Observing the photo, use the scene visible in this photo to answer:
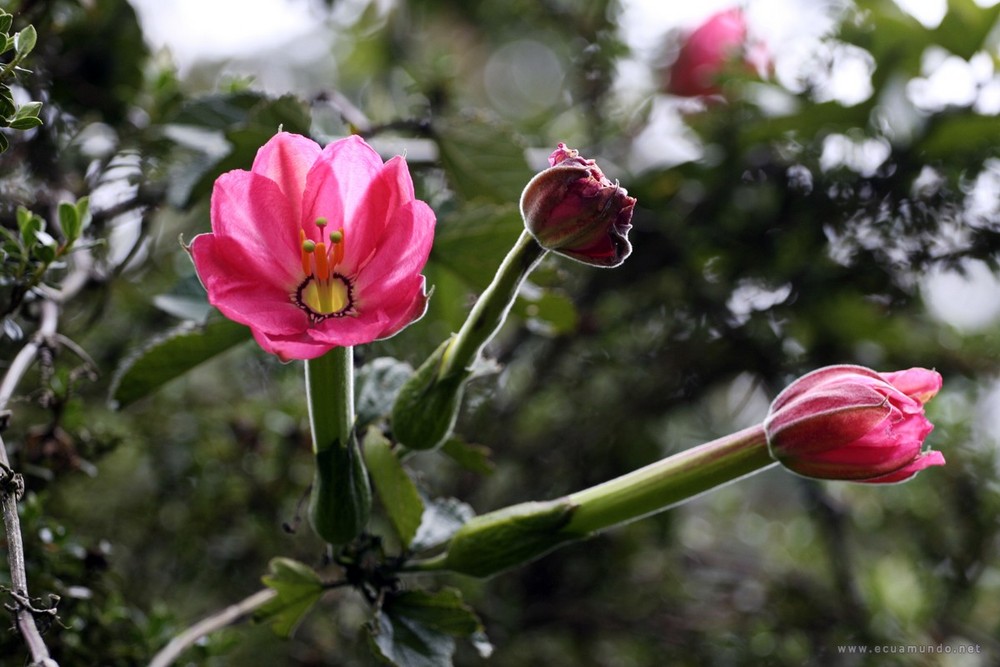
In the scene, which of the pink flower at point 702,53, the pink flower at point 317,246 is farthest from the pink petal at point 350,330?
the pink flower at point 702,53

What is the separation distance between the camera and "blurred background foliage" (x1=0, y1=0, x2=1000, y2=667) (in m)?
0.87

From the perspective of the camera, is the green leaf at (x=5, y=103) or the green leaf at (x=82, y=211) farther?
the green leaf at (x=82, y=211)

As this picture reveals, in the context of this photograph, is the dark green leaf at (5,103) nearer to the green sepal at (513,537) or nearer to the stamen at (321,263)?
the stamen at (321,263)

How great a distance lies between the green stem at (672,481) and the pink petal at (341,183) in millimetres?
216

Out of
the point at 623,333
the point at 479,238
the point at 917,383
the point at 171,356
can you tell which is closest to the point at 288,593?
the point at 171,356

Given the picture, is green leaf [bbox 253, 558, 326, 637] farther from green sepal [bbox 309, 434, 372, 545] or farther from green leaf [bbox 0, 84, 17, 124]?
green leaf [bbox 0, 84, 17, 124]

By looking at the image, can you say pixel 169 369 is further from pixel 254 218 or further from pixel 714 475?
pixel 714 475

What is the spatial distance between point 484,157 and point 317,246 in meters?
0.36

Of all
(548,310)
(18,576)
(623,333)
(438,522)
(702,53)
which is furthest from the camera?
(702,53)

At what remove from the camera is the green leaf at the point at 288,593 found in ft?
1.84

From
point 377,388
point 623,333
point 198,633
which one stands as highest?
point 377,388

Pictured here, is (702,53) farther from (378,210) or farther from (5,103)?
(5,103)

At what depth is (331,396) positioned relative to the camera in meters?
0.50

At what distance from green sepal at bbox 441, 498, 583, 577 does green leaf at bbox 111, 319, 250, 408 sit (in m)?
0.22
